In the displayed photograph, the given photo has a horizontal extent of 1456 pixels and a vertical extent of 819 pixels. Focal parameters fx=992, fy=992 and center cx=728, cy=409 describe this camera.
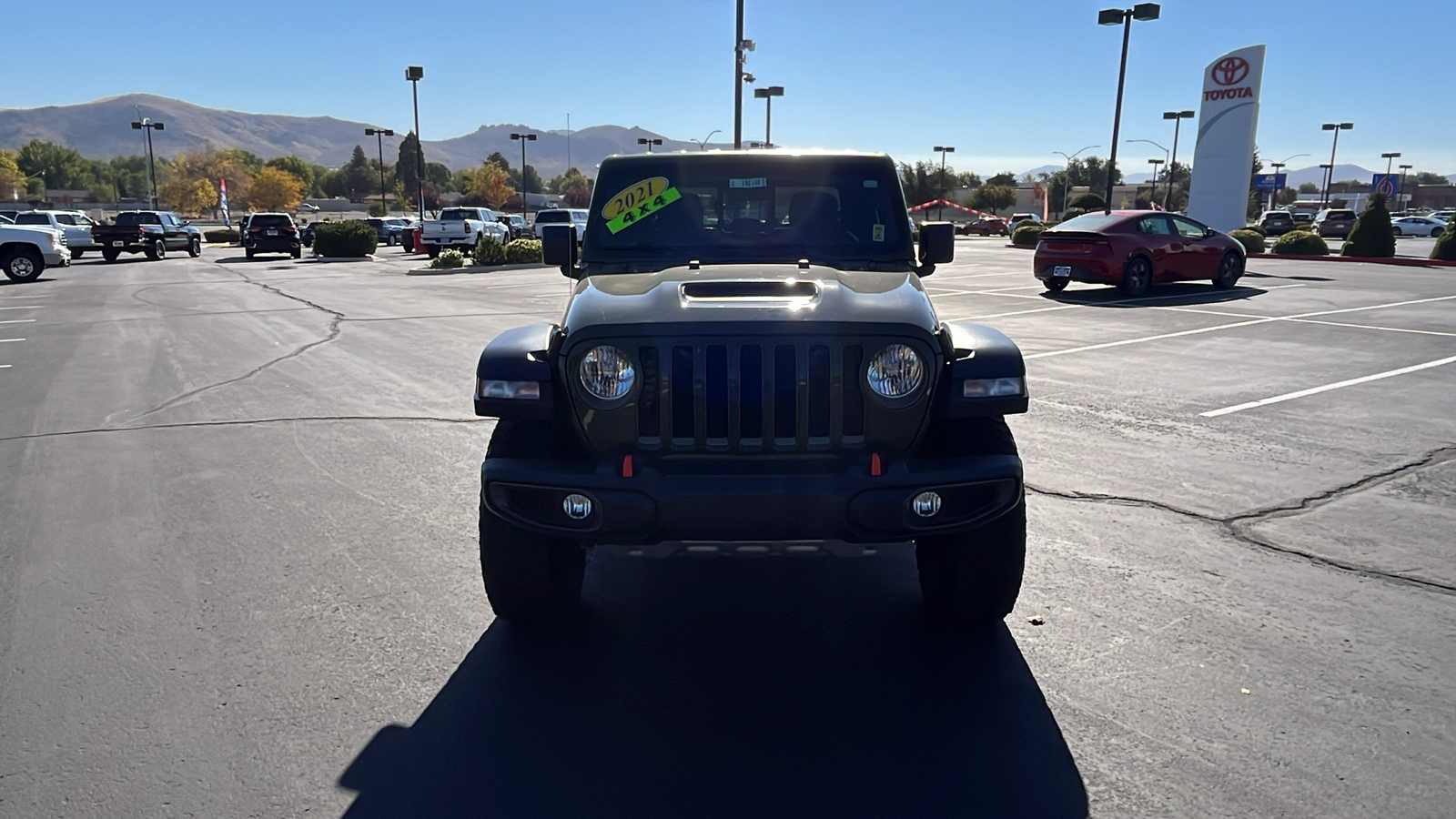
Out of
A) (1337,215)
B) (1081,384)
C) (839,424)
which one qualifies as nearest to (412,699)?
(839,424)

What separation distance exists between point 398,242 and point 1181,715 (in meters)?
50.5

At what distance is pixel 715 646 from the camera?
148 inches

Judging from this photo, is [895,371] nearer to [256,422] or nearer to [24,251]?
[256,422]

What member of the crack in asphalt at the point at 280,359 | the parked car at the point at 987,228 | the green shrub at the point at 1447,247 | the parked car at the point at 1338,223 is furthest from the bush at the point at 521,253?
the parked car at the point at 1338,223

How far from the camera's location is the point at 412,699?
3332mm

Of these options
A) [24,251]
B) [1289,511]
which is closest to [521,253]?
[24,251]

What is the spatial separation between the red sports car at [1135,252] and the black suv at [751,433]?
47.1 feet

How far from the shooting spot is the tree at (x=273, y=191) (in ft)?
347

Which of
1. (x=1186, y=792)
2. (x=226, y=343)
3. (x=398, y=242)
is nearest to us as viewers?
(x=1186, y=792)

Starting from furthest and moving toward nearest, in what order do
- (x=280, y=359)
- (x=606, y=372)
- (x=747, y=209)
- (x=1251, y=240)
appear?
(x=1251, y=240) → (x=280, y=359) → (x=747, y=209) → (x=606, y=372)

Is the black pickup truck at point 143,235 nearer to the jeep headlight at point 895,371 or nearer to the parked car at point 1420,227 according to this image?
the jeep headlight at point 895,371

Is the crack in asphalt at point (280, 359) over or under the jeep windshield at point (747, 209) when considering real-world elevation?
under

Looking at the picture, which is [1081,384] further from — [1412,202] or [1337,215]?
[1412,202]

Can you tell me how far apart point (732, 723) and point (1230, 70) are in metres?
39.9
